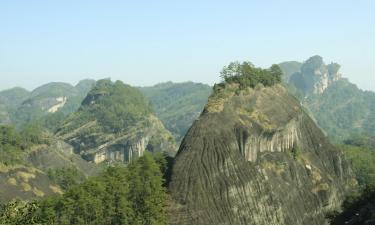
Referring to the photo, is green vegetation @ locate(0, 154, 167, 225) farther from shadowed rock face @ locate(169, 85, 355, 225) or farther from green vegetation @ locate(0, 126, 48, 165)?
green vegetation @ locate(0, 126, 48, 165)

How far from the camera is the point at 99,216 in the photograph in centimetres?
8756

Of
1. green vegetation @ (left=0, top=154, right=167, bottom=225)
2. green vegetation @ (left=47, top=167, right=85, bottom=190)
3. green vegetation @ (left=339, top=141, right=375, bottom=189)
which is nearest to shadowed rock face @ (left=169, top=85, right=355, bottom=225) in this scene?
green vegetation @ (left=0, top=154, right=167, bottom=225)

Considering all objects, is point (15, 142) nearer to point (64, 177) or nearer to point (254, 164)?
point (64, 177)

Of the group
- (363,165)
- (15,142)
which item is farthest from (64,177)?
(363,165)

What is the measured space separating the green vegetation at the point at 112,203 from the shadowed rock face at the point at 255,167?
462cm

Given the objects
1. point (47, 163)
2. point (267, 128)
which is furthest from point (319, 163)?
point (47, 163)

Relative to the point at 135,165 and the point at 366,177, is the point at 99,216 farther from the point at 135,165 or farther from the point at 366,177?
the point at 366,177

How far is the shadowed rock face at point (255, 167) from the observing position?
320 feet

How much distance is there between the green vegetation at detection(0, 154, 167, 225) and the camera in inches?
3381

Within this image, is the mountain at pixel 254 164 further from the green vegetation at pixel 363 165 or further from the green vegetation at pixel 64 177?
the green vegetation at pixel 64 177

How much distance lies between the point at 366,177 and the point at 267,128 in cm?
5260

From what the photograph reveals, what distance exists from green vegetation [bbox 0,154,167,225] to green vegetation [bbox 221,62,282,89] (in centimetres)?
4239

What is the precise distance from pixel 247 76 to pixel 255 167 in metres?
32.4

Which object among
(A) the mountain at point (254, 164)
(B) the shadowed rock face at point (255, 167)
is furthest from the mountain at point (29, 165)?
(A) the mountain at point (254, 164)
